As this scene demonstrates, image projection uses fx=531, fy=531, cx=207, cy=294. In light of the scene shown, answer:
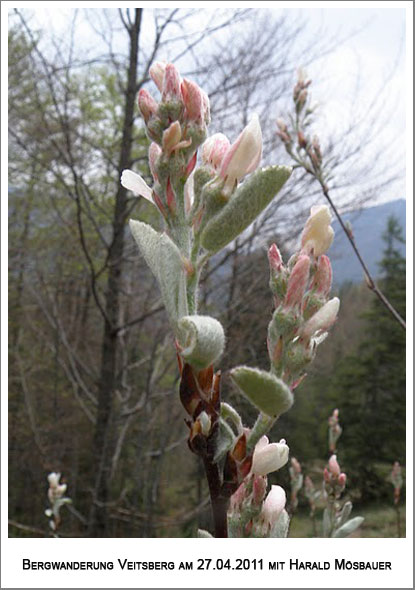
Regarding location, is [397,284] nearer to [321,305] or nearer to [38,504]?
[38,504]

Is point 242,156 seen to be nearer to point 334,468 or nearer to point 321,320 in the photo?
point 321,320

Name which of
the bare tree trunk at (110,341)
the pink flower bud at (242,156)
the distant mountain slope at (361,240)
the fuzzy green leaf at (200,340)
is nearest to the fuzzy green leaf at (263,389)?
A: the fuzzy green leaf at (200,340)

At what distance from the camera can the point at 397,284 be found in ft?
21.0

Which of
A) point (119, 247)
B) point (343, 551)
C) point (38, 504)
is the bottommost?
point (38, 504)

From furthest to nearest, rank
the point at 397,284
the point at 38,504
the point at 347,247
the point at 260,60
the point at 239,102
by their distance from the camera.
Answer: the point at 397,284 < the point at 38,504 < the point at 347,247 < the point at 260,60 < the point at 239,102

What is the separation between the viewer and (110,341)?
8.41ft

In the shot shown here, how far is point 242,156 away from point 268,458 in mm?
A: 192

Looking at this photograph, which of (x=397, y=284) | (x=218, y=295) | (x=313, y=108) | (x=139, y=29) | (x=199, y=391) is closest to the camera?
(x=199, y=391)

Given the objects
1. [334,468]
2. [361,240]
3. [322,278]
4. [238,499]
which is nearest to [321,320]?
[322,278]

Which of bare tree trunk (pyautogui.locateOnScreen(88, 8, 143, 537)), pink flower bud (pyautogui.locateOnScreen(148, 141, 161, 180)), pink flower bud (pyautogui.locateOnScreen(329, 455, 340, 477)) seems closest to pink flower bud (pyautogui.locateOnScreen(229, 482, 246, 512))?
pink flower bud (pyautogui.locateOnScreen(148, 141, 161, 180))

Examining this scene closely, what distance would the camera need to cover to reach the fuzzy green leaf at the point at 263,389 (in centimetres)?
29

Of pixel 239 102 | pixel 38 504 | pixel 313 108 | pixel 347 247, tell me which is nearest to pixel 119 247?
pixel 239 102

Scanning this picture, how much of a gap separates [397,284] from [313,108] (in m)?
5.17

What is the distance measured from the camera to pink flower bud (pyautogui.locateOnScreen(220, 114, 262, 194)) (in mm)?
340
